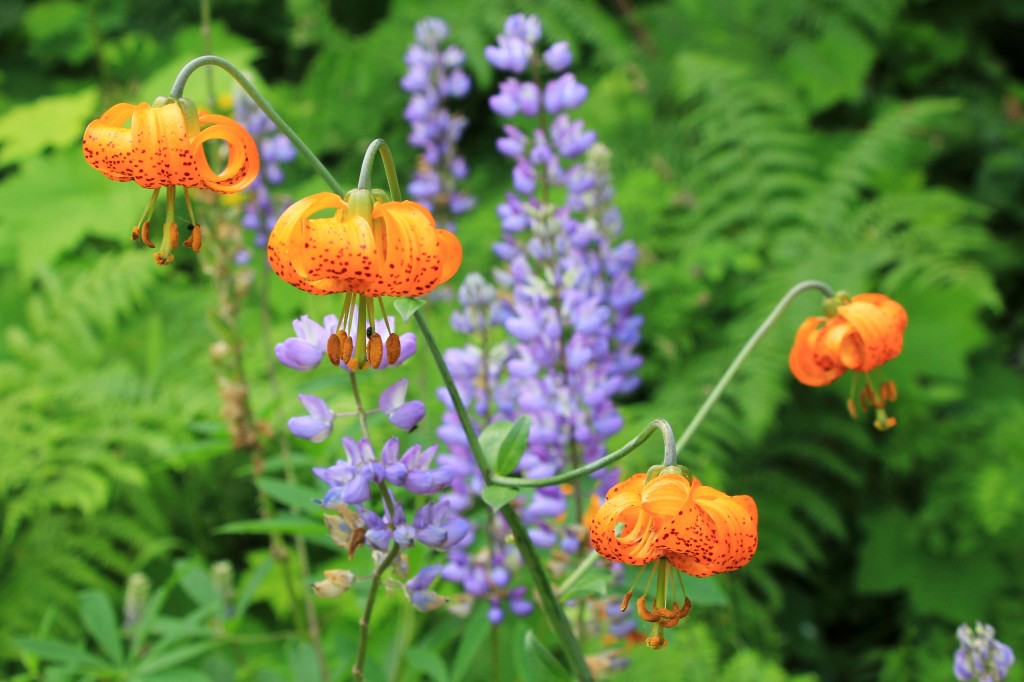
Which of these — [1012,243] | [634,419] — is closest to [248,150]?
[634,419]

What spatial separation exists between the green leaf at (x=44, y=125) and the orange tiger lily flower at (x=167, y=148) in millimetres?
2564

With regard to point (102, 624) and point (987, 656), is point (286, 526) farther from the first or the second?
point (987, 656)

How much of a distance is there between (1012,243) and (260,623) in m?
3.03

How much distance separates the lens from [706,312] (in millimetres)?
3127

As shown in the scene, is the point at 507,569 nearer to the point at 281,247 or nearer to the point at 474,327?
the point at 474,327

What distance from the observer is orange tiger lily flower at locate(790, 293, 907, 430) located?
41.4 inches

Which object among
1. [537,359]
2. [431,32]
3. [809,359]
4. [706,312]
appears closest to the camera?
[809,359]

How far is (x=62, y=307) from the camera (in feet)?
9.54

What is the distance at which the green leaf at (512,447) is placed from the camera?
1.02m

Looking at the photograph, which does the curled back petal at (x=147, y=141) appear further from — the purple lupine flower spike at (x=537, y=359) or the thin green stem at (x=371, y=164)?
the purple lupine flower spike at (x=537, y=359)

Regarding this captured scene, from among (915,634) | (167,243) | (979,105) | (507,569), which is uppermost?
(979,105)

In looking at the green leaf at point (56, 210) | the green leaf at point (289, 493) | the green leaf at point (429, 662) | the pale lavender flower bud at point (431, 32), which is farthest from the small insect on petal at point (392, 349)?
the green leaf at point (56, 210)

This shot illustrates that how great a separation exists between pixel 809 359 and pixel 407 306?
51 cm

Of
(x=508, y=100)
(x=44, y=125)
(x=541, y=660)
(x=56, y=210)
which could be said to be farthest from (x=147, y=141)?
(x=44, y=125)
